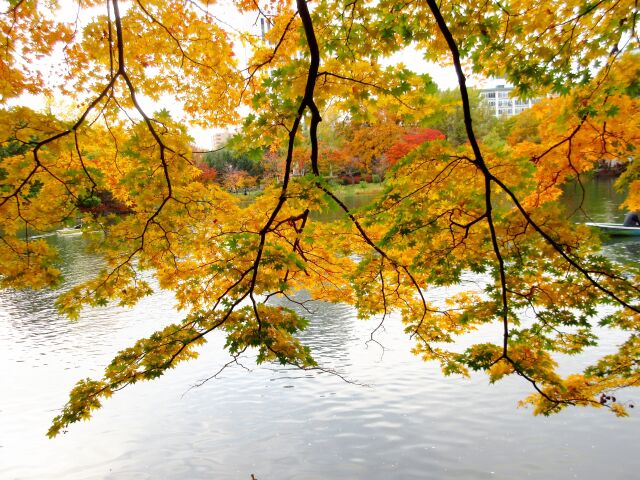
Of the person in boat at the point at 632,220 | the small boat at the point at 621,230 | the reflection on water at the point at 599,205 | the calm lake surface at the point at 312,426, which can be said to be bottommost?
the calm lake surface at the point at 312,426

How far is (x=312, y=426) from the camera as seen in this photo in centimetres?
646

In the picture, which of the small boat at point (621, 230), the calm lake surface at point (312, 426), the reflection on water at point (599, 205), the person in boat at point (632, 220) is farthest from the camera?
the reflection on water at point (599, 205)

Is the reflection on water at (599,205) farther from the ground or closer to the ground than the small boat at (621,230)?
farther from the ground

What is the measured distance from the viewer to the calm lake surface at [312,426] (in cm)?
550

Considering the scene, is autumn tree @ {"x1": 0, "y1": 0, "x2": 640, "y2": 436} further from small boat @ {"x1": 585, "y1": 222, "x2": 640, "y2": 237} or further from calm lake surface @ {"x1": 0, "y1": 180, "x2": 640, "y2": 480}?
small boat @ {"x1": 585, "y1": 222, "x2": 640, "y2": 237}

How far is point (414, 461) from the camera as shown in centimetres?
559

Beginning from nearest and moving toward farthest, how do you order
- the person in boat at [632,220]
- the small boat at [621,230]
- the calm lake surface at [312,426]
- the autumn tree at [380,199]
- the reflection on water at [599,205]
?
the autumn tree at [380,199] → the calm lake surface at [312,426] → the small boat at [621,230] → the person in boat at [632,220] → the reflection on water at [599,205]

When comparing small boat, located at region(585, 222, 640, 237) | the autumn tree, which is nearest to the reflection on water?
small boat, located at region(585, 222, 640, 237)

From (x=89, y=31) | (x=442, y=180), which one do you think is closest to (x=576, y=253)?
(x=442, y=180)

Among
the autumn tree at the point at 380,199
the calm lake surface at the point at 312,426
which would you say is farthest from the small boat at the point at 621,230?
the autumn tree at the point at 380,199

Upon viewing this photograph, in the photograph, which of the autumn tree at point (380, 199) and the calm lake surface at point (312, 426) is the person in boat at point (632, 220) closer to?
the calm lake surface at point (312, 426)

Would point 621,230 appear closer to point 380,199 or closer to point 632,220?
point 632,220

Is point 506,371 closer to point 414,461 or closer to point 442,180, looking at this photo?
point 442,180

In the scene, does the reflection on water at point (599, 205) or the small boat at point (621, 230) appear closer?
the small boat at point (621, 230)
